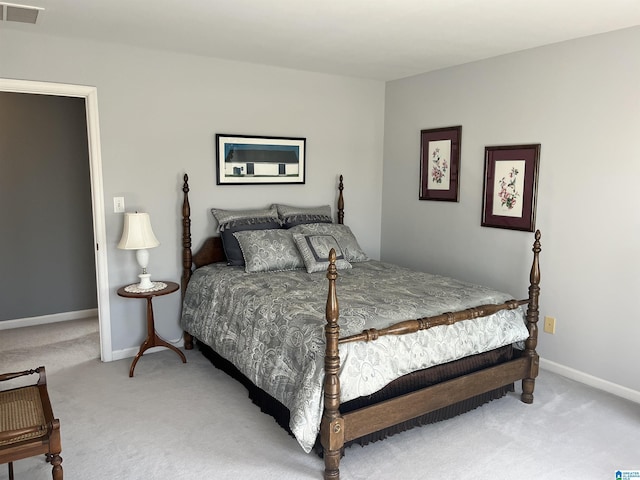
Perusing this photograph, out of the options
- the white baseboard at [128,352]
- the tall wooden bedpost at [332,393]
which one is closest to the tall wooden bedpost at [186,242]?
the white baseboard at [128,352]

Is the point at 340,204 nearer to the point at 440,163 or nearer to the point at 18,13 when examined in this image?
the point at 440,163

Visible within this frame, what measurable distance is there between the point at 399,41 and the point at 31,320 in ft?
13.7

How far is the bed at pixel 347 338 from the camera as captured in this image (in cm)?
238

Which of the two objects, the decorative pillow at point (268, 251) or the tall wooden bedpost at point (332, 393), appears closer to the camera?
the tall wooden bedpost at point (332, 393)

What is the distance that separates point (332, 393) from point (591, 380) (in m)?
2.20

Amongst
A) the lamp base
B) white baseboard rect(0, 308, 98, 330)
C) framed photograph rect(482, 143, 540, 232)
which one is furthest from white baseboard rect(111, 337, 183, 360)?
framed photograph rect(482, 143, 540, 232)

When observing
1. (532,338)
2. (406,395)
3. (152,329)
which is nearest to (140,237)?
(152,329)

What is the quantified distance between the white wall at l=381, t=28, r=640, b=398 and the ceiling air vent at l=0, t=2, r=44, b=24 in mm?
3126

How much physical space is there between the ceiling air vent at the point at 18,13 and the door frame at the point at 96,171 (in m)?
0.46

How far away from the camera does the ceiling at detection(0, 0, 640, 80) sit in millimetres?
2768

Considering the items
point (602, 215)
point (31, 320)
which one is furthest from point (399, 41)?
point (31, 320)

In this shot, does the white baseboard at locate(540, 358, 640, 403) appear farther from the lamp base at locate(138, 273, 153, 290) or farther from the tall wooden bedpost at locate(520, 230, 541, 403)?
the lamp base at locate(138, 273, 153, 290)

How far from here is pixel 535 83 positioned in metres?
3.67

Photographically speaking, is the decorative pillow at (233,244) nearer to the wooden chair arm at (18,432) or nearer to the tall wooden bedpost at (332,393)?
the tall wooden bedpost at (332,393)
